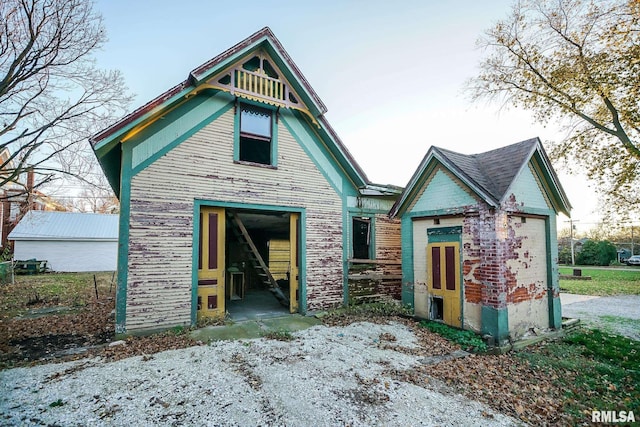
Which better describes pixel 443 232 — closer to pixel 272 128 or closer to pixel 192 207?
pixel 272 128

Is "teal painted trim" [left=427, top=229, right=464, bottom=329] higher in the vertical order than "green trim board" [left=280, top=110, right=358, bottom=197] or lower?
lower

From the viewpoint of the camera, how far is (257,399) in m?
4.71

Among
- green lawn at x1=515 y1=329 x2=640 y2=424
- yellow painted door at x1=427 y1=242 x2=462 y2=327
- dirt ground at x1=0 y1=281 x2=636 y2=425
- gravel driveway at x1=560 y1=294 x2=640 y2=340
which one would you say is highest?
yellow painted door at x1=427 y1=242 x2=462 y2=327

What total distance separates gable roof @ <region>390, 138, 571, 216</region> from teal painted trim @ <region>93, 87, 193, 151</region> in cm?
691

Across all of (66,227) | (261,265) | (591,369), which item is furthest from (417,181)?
(66,227)

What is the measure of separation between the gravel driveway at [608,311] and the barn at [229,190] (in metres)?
6.70

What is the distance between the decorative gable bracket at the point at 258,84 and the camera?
338 inches

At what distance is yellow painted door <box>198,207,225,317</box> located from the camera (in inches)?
331

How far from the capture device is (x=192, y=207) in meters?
8.11

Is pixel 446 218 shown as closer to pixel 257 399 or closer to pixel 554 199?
pixel 554 199

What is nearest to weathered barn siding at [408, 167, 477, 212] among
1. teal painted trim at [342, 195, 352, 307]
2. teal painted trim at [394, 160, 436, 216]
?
teal painted trim at [394, 160, 436, 216]

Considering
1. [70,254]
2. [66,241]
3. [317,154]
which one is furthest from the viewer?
[70,254]
